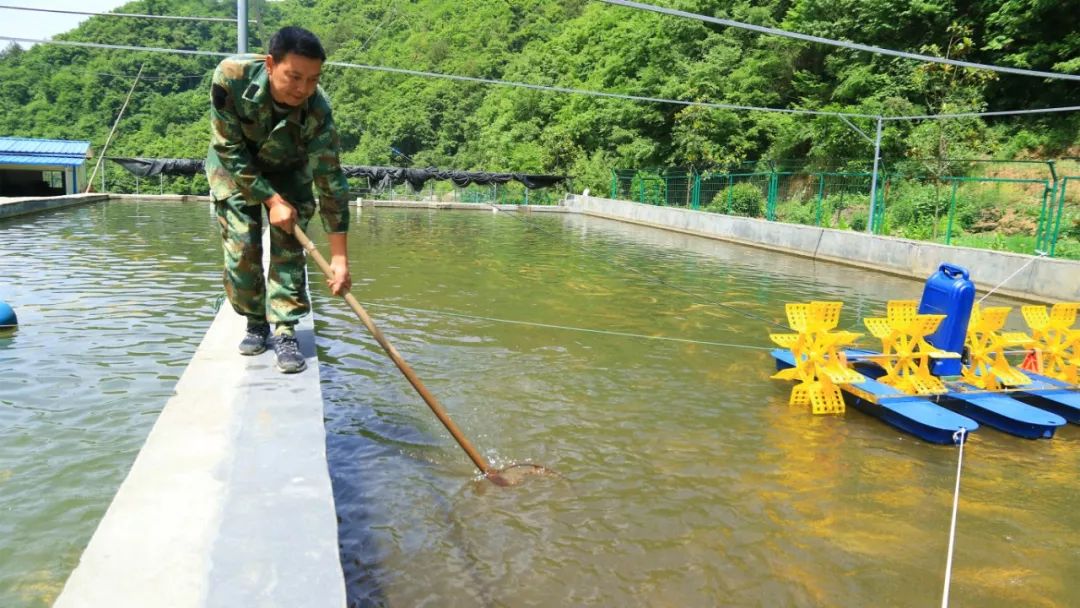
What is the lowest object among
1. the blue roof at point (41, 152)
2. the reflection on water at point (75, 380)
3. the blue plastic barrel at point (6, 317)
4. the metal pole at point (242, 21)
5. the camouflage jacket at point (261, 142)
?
the reflection on water at point (75, 380)

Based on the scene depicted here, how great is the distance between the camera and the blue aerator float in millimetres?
5164

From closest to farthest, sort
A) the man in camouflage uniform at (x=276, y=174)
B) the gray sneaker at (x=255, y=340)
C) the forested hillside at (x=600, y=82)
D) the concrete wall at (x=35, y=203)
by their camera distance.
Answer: the man in camouflage uniform at (x=276, y=174) < the gray sneaker at (x=255, y=340) < the concrete wall at (x=35, y=203) < the forested hillside at (x=600, y=82)

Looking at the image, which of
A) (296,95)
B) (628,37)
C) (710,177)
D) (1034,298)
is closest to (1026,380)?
(296,95)

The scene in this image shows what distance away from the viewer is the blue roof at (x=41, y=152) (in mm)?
32875

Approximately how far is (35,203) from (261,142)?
22.5 metres

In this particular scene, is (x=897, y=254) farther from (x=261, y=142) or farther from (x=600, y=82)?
(x=600, y=82)

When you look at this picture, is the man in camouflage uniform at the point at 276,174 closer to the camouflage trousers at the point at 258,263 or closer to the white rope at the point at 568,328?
the camouflage trousers at the point at 258,263

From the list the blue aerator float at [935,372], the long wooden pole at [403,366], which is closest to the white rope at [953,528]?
the blue aerator float at [935,372]

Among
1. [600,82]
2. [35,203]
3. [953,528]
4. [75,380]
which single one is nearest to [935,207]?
[953,528]

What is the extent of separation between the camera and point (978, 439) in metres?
5.07

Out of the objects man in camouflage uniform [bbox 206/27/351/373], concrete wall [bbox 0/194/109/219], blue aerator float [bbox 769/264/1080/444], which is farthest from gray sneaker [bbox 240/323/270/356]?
concrete wall [bbox 0/194/109/219]

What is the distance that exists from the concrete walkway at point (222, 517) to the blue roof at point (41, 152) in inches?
1452

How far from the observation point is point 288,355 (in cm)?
383

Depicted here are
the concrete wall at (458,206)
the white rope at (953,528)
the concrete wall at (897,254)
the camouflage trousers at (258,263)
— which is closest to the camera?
the white rope at (953,528)
